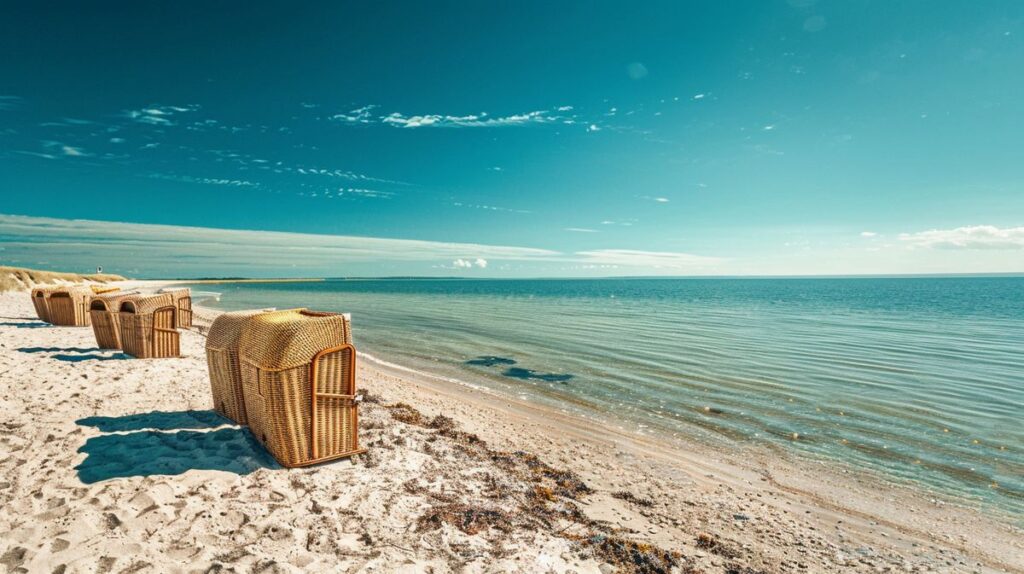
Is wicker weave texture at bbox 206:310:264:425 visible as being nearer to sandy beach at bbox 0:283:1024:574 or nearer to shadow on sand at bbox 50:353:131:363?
sandy beach at bbox 0:283:1024:574

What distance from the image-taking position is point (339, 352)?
250 inches

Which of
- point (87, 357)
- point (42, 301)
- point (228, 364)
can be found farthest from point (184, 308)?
point (228, 364)

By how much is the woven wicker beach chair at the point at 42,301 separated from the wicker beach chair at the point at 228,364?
19.6 metres

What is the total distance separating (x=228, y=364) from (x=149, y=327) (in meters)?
7.98

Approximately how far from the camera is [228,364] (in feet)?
24.3

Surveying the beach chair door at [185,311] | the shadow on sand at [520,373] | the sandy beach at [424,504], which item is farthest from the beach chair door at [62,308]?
the shadow on sand at [520,373]

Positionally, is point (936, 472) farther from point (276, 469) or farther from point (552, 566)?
point (276, 469)

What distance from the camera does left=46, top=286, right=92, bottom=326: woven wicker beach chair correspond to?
19109mm

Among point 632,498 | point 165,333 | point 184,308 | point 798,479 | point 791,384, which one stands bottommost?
point 798,479

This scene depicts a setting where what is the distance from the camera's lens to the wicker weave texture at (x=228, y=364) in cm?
722

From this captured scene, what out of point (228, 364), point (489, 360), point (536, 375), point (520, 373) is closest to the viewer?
point (228, 364)

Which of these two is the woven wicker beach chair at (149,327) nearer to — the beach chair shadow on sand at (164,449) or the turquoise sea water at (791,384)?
the beach chair shadow on sand at (164,449)

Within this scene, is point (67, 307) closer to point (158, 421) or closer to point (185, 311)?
point (185, 311)

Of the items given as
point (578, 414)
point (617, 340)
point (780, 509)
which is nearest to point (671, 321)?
point (617, 340)
